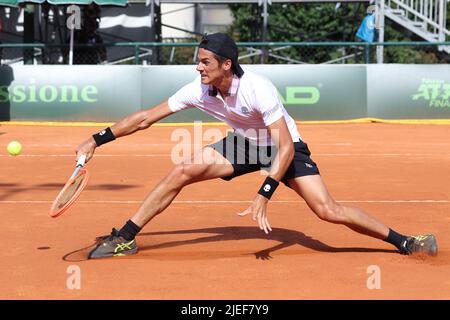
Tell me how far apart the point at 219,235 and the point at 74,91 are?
13.2 meters

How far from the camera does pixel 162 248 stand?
7.81m

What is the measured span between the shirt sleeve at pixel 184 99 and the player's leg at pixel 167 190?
0.41m

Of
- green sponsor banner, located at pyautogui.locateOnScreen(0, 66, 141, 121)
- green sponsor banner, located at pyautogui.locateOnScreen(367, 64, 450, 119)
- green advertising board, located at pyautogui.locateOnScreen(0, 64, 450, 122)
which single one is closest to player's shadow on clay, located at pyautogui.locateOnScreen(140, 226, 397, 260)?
green advertising board, located at pyautogui.locateOnScreen(0, 64, 450, 122)

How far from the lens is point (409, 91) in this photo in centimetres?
2108

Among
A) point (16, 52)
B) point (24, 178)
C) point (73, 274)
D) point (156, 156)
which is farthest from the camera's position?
point (16, 52)

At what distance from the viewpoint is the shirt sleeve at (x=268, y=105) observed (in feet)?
22.0

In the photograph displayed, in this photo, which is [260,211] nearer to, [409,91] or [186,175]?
A: [186,175]

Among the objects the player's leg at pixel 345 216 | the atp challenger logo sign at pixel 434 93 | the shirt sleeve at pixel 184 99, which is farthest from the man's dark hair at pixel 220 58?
the atp challenger logo sign at pixel 434 93

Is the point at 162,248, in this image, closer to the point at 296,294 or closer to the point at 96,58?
the point at 296,294

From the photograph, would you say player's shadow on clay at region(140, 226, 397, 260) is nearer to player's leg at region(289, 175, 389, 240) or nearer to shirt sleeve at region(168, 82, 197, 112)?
player's leg at region(289, 175, 389, 240)

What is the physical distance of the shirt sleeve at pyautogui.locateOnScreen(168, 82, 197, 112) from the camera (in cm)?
721

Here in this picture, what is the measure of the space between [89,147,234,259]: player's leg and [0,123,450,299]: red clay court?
171 millimetres
